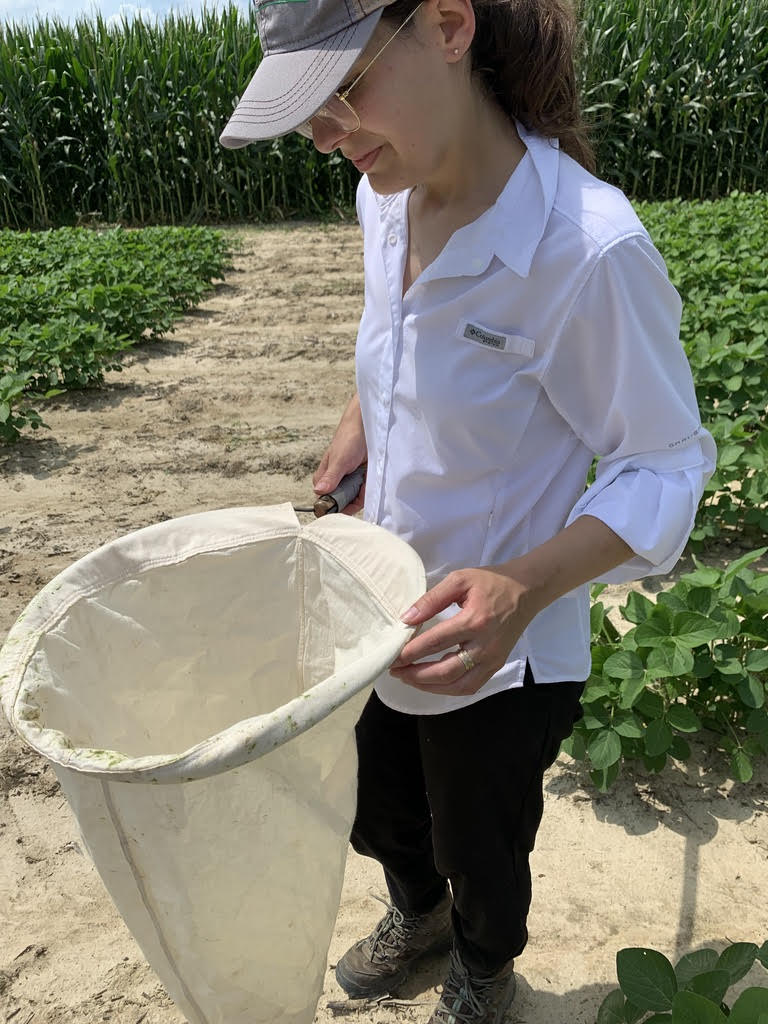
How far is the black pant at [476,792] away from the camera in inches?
54.4

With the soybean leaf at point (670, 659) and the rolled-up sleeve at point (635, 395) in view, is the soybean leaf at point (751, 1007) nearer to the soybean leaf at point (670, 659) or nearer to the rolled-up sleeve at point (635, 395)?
the rolled-up sleeve at point (635, 395)

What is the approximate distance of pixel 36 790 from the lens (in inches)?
95.1

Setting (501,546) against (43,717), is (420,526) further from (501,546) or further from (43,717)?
(43,717)

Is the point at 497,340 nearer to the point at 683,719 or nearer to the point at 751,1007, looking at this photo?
the point at 751,1007

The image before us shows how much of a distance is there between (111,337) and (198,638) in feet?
14.6

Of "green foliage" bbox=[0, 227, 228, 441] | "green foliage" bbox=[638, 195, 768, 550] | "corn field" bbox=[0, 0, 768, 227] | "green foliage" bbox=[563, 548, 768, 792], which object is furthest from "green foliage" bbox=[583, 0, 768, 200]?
"green foliage" bbox=[563, 548, 768, 792]

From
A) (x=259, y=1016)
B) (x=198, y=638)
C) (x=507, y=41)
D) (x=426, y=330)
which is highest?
(x=507, y=41)

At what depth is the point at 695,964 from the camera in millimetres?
1552

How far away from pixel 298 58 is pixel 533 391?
49 cm

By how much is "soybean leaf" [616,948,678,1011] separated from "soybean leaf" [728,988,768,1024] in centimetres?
14

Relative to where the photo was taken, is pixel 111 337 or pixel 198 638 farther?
pixel 111 337

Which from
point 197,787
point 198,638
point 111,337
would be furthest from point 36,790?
point 111,337

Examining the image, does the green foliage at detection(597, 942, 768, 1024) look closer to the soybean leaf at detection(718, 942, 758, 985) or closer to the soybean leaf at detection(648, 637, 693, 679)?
the soybean leaf at detection(718, 942, 758, 985)

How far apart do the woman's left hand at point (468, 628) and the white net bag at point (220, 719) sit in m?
0.04
